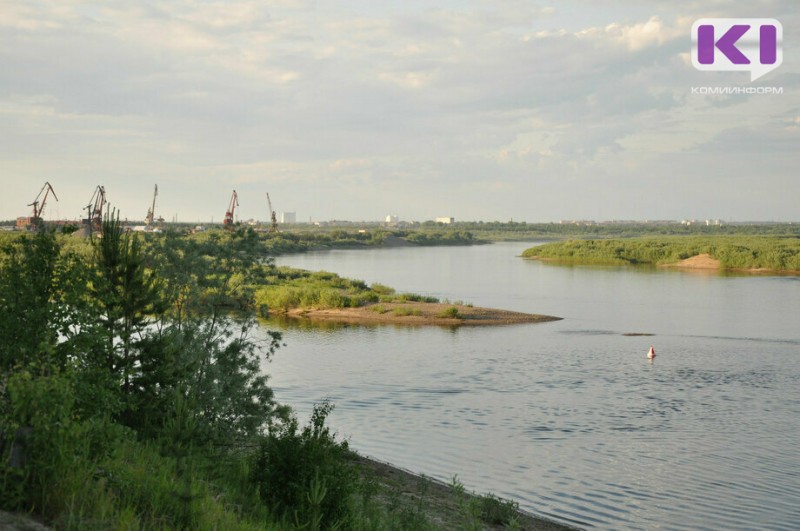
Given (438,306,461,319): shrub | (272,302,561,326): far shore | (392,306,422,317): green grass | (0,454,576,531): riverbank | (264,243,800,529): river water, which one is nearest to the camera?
(0,454,576,531): riverbank

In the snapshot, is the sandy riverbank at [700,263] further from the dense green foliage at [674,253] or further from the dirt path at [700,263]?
the dense green foliage at [674,253]

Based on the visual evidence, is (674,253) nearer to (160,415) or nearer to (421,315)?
(421,315)

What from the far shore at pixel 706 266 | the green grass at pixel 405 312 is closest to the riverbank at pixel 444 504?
the green grass at pixel 405 312

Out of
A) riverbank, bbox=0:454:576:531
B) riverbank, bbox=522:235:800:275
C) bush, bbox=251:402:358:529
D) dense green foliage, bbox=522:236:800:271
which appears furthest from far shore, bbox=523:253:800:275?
bush, bbox=251:402:358:529

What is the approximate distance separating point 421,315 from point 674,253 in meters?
72.4

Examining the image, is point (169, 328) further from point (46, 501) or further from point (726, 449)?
point (726, 449)

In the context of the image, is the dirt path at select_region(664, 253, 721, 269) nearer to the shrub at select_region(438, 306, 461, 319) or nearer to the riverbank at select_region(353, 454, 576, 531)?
the shrub at select_region(438, 306, 461, 319)

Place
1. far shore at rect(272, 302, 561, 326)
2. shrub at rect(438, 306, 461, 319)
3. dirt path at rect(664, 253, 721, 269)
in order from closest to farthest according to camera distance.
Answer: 1. far shore at rect(272, 302, 561, 326)
2. shrub at rect(438, 306, 461, 319)
3. dirt path at rect(664, 253, 721, 269)

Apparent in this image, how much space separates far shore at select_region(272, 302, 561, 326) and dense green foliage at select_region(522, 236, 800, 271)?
60.3 m

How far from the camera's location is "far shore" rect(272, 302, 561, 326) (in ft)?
162

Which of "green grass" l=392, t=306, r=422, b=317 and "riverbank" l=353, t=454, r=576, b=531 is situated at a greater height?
"green grass" l=392, t=306, r=422, b=317

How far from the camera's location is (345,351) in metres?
38.0

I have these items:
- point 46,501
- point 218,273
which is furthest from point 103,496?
point 218,273

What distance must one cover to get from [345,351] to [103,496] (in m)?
Answer: 30.3
